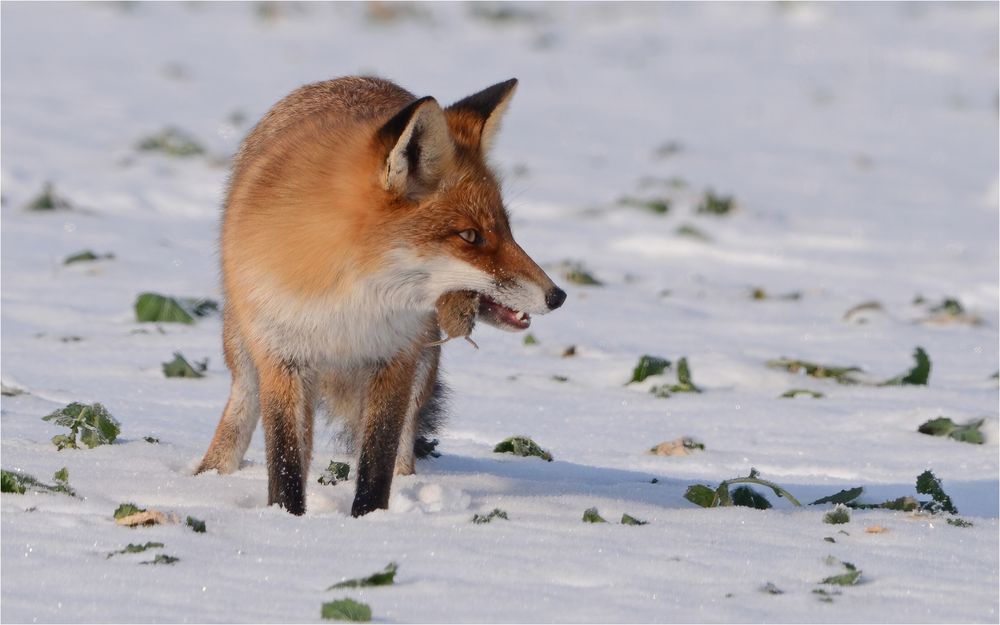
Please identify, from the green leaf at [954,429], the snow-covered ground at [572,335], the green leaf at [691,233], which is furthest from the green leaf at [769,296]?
the green leaf at [954,429]

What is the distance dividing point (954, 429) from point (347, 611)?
416 centimetres

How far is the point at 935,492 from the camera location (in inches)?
213

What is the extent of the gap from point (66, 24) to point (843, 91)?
1136cm

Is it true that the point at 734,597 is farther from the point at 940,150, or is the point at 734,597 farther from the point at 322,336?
the point at 940,150

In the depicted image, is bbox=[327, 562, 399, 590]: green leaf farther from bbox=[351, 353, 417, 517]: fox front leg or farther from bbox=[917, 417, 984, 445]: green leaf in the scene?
bbox=[917, 417, 984, 445]: green leaf

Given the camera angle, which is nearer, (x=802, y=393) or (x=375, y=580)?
(x=375, y=580)

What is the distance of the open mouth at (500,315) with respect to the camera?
4875mm

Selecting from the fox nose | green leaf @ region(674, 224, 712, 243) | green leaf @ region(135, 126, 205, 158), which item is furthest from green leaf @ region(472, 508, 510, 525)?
green leaf @ region(135, 126, 205, 158)

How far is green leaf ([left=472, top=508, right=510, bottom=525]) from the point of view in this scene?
4.61 m

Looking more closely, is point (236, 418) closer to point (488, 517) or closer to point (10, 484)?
point (10, 484)

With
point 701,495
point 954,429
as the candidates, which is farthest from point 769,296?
point 701,495

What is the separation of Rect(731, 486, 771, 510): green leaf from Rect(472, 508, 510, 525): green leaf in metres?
1.16

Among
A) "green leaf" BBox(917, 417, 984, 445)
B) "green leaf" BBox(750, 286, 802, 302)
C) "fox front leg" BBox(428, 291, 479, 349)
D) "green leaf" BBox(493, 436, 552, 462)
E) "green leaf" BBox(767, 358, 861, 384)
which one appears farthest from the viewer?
"green leaf" BBox(750, 286, 802, 302)

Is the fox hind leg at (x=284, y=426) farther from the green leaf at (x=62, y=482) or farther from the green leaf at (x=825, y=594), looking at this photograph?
the green leaf at (x=825, y=594)
